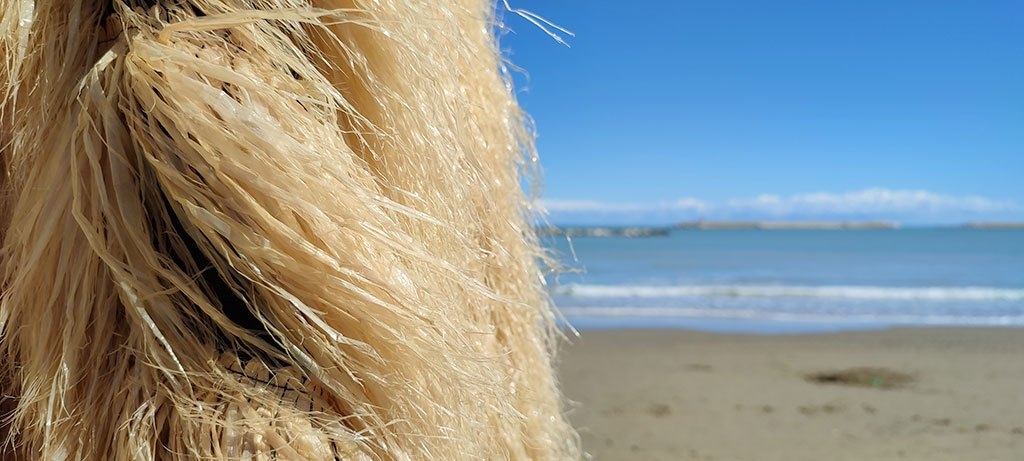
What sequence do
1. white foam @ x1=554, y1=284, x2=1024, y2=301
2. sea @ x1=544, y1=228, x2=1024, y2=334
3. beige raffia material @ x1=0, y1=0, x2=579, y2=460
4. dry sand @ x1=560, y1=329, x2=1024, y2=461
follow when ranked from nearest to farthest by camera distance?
beige raffia material @ x1=0, y1=0, x2=579, y2=460 → dry sand @ x1=560, y1=329, x2=1024, y2=461 → sea @ x1=544, y1=228, x2=1024, y2=334 → white foam @ x1=554, y1=284, x2=1024, y2=301

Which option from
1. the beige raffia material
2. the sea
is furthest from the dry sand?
the beige raffia material

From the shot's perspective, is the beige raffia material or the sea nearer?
the beige raffia material

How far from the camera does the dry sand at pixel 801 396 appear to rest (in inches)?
185

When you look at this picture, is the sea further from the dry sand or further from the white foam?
the dry sand

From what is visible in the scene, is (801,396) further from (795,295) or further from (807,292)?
(807,292)

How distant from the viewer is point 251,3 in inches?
21.3

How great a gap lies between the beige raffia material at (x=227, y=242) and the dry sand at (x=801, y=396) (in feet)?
14.4

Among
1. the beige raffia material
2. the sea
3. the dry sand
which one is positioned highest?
the beige raffia material

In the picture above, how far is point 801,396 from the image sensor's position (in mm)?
5766

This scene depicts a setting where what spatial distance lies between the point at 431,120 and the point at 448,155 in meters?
0.04

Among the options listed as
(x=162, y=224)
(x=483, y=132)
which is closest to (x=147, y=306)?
(x=162, y=224)

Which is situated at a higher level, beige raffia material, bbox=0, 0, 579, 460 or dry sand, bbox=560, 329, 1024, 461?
beige raffia material, bbox=0, 0, 579, 460

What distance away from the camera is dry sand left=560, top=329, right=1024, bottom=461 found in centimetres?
471

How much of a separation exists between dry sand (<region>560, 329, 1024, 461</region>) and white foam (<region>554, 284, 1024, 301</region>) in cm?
372
